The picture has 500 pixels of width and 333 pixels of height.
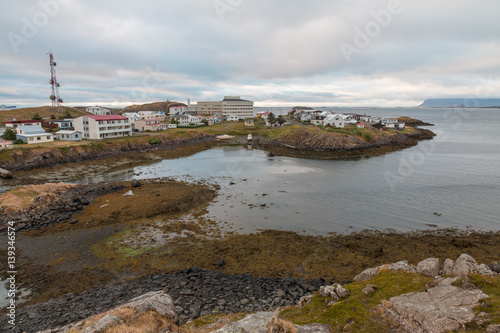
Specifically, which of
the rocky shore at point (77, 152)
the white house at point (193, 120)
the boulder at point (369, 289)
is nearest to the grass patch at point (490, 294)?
the boulder at point (369, 289)

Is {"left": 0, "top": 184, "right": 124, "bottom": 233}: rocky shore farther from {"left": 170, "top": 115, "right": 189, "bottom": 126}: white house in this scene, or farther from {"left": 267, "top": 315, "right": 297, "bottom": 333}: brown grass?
{"left": 170, "top": 115, "right": 189, "bottom": 126}: white house

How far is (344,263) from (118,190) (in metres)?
30.4

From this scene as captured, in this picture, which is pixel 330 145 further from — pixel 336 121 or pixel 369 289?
pixel 369 289

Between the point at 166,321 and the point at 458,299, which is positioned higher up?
the point at 458,299

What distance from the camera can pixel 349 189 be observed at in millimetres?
37250

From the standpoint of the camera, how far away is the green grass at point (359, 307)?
32.8 feet

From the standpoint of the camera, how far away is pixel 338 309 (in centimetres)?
1106

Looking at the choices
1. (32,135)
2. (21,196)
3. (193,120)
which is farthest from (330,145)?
(32,135)

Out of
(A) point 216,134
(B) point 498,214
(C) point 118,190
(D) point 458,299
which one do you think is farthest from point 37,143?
(B) point 498,214

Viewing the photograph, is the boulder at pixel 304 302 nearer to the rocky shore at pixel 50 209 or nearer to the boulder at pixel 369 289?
the boulder at pixel 369 289

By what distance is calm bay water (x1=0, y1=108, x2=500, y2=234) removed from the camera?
2655 cm

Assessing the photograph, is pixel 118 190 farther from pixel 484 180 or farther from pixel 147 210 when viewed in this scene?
pixel 484 180

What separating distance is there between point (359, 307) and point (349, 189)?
2833 cm

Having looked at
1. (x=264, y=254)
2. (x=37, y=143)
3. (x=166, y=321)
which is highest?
(x=37, y=143)
